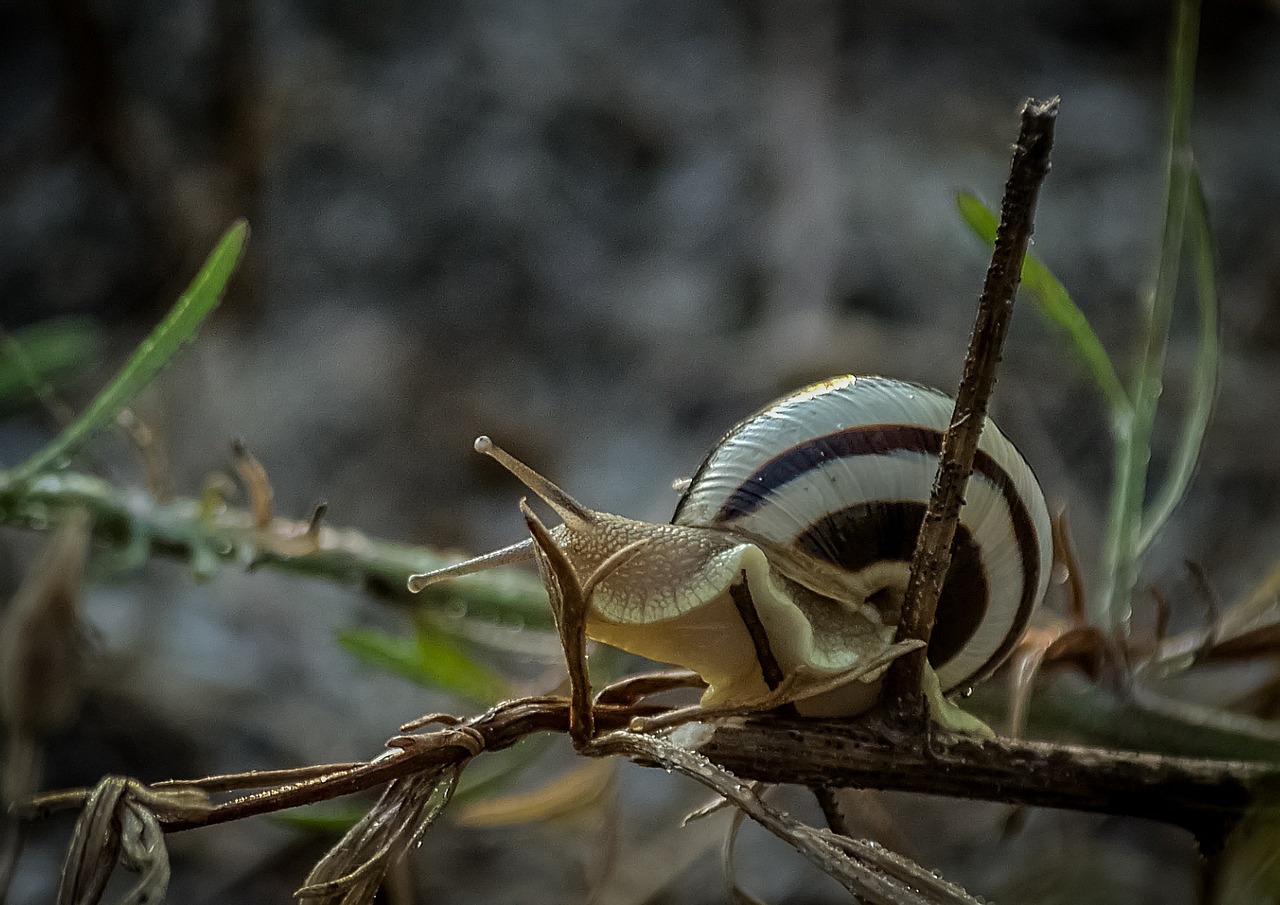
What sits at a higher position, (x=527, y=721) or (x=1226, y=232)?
(x=1226, y=232)

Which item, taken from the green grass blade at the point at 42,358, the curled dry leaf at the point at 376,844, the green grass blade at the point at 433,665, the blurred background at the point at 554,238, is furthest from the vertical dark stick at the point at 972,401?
the blurred background at the point at 554,238

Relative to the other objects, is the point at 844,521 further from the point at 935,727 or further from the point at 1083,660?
the point at 1083,660

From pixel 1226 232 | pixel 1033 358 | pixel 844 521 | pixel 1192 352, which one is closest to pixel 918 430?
pixel 844 521

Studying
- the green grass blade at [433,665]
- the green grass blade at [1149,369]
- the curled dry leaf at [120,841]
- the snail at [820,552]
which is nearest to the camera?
the curled dry leaf at [120,841]

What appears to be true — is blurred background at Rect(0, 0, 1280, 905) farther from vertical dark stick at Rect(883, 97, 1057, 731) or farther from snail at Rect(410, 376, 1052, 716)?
vertical dark stick at Rect(883, 97, 1057, 731)

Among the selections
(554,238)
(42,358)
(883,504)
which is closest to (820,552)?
(883,504)

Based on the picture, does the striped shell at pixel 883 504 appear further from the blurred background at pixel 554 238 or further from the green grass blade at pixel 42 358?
the blurred background at pixel 554 238

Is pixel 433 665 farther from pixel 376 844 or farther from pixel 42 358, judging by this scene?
pixel 42 358
